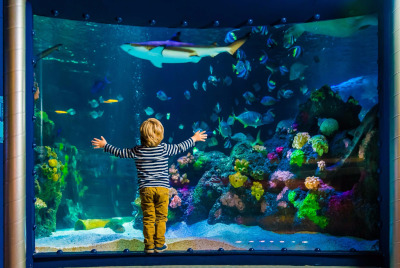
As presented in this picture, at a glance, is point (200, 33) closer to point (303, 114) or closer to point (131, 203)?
point (303, 114)

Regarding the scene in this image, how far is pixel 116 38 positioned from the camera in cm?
505

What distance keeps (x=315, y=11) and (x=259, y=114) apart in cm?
157

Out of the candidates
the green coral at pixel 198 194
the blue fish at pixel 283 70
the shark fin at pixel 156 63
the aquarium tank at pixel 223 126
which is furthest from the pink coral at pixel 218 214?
the shark fin at pixel 156 63

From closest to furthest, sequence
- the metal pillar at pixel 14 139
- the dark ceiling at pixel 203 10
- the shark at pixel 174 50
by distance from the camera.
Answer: the metal pillar at pixel 14 139
the dark ceiling at pixel 203 10
the shark at pixel 174 50

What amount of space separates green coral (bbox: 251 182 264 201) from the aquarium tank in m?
0.02

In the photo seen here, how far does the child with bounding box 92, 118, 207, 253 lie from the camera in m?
4.11

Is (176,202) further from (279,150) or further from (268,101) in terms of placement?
(268,101)

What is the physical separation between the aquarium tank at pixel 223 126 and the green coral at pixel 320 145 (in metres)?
0.01

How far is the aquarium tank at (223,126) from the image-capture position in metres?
4.62

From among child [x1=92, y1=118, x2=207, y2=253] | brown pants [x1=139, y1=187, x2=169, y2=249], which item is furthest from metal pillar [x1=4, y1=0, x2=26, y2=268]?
brown pants [x1=139, y1=187, x2=169, y2=249]

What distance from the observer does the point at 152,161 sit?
13.6 ft

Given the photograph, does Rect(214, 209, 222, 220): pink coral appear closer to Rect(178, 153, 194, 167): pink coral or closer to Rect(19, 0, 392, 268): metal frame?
Rect(19, 0, 392, 268): metal frame

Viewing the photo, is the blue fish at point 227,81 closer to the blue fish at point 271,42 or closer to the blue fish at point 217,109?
the blue fish at point 217,109

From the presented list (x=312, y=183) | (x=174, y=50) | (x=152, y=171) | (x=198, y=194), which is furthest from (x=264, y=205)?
(x=174, y=50)
